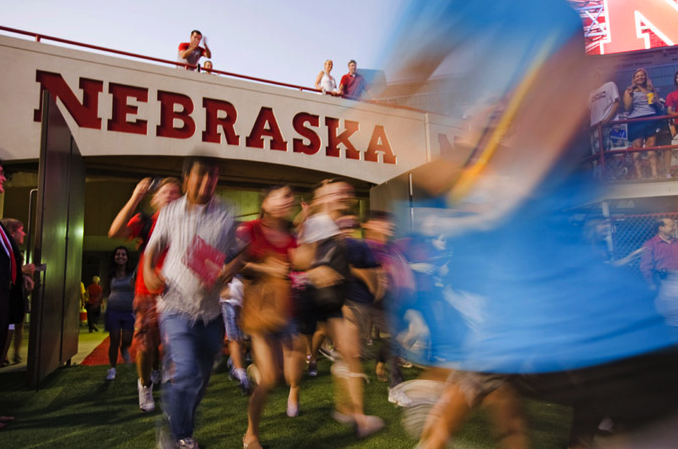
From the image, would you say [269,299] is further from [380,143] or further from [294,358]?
[380,143]

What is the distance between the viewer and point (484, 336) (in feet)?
5.52

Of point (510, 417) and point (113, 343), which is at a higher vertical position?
point (510, 417)

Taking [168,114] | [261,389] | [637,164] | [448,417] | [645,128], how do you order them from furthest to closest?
1. [645,128]
2. [637,164]
3. [168,114]
4. [261,389]
5. [448,417]

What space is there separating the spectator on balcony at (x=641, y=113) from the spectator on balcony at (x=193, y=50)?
932cm

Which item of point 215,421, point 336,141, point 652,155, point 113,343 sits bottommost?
point 215,421

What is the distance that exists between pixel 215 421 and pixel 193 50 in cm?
844

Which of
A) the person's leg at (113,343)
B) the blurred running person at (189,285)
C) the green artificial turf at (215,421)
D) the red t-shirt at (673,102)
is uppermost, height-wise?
the red t-shirt at (673,102)

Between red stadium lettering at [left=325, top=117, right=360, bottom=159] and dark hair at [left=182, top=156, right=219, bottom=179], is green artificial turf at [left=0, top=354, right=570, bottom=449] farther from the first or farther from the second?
red stadium lettering at [left=325, top=117, right=360, bottom=159]

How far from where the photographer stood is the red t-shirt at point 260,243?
3344 millimetres

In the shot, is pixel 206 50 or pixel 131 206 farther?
pixel 206 50

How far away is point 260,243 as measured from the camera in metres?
3.48

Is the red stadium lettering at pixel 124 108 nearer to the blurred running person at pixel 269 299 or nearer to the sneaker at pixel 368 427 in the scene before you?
the blurred running person at pixel 269 299

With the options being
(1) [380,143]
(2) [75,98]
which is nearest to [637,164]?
(1) [380,143]

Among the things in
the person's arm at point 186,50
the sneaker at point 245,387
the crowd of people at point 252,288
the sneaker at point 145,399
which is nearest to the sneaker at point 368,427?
the crowd of people at point 252,288
